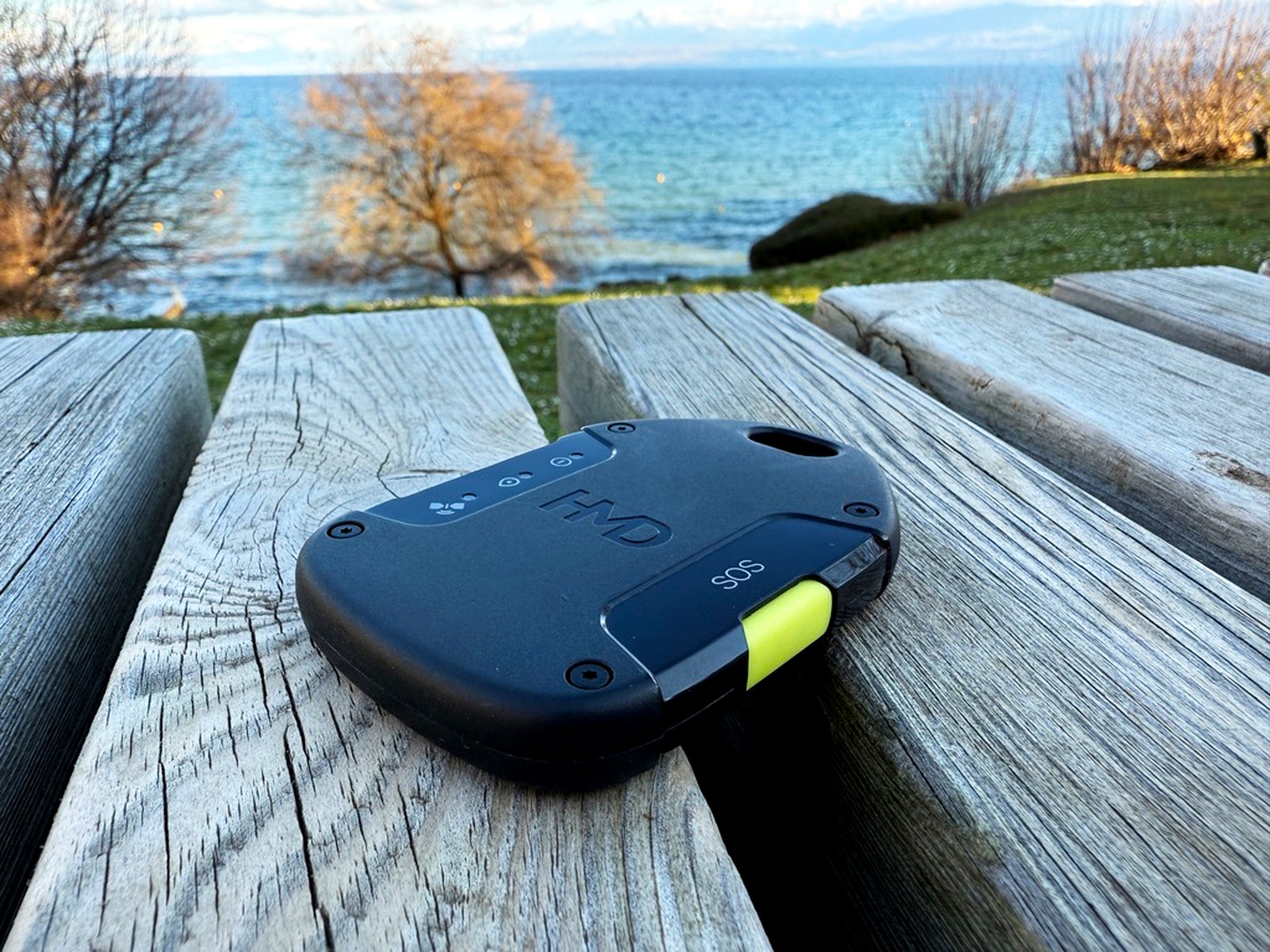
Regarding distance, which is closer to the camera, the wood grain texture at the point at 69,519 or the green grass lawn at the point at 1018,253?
the wood grain texture at the point at 69,519

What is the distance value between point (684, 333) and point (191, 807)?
3.58 feet

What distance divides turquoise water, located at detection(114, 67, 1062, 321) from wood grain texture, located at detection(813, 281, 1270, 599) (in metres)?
17.2

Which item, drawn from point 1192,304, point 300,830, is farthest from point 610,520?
point 1192,304

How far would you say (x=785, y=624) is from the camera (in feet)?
2.18

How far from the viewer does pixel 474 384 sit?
4.43ft

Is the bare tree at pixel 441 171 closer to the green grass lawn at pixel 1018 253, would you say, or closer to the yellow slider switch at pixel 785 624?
the green grass lawn at pixel 1018 253

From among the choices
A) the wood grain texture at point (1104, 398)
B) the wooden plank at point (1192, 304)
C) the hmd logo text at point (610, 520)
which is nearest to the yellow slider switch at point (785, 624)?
the hmd logo text at point (610, 520)

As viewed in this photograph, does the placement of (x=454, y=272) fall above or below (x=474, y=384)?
below

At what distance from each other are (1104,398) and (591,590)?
84cm

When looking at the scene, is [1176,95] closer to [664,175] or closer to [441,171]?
[441,171]

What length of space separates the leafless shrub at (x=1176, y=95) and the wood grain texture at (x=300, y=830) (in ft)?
68.3

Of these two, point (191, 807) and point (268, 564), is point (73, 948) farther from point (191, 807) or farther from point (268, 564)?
point (268, 564)

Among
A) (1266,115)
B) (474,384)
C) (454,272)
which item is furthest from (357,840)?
(1266,115)

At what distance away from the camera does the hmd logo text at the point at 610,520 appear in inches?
29.3
